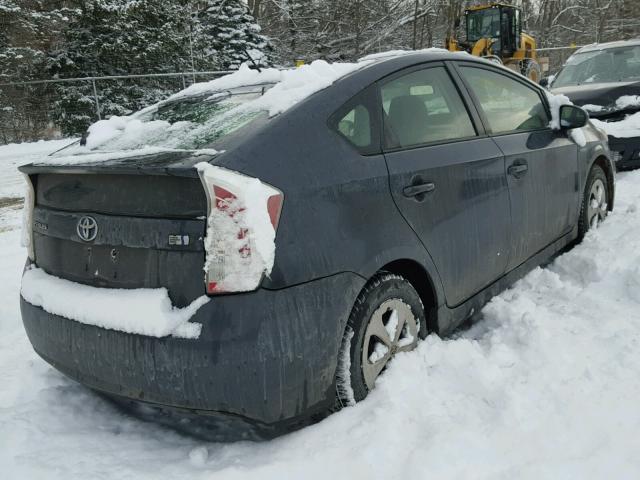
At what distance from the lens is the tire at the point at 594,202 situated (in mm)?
4473

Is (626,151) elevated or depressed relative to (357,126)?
depressed

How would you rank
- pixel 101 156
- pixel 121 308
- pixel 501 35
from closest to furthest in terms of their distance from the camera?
pixel 121 308 → pixel 101 156 → pixel 501 35

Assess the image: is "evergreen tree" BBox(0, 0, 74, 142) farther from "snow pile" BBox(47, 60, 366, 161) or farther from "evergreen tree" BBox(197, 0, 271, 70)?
"snow pile" BBox(47, 60, 366, 161)

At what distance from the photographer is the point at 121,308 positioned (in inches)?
84.8

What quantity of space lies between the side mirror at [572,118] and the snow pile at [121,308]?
10.4ft

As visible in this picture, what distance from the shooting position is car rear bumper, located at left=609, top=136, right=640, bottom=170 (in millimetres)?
7410

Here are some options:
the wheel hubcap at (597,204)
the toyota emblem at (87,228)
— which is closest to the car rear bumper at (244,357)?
the toyota emblem at (87,228)

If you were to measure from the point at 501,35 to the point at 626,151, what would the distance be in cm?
1284

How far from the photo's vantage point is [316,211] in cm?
219

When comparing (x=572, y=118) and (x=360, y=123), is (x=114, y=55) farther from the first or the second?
(x=360, y=123)

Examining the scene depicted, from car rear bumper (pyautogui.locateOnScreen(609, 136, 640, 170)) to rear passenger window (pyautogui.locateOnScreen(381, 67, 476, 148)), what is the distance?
5.28 meters

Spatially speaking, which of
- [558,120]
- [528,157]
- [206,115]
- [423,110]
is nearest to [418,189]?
[423,110]

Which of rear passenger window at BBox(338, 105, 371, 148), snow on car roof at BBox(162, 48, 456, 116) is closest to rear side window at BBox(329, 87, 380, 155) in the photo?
rear passenger window at BBox(338, 105, 371, 148)

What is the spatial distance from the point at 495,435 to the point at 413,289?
75cm
